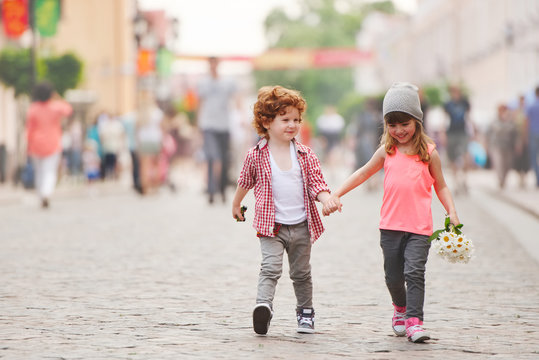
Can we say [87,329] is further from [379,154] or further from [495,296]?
[495,296]

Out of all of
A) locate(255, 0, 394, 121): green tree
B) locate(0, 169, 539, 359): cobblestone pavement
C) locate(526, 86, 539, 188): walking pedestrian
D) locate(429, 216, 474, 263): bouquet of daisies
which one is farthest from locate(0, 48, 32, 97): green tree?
locate(255, 0, 394, 121): green tree

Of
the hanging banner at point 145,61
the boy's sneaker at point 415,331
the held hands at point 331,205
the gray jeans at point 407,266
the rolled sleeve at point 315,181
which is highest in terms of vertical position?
the hanging banner at point 145,61

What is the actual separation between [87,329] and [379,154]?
1666mm

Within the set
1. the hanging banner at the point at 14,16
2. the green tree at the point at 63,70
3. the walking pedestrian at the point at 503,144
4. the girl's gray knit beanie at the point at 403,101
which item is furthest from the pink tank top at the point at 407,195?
the green tree at the point at 63,70

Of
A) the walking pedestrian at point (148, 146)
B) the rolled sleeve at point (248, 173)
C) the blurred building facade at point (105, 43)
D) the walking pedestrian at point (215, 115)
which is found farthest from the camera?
the blurred building facade at point (105, 43)

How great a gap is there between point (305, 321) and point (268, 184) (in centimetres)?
70

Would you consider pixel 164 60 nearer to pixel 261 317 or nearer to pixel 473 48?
pixel 473 48

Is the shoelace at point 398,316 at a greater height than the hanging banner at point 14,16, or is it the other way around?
the hanging banner at point 14,16

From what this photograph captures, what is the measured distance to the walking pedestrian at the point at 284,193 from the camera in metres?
5.79

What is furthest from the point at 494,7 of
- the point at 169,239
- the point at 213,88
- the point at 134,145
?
the point at 169,239

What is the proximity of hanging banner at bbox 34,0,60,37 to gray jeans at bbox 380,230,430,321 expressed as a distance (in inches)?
805

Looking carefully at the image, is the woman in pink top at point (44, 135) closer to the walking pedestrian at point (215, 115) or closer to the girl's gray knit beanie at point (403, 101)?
the walking pedestrian at point (215, 115)

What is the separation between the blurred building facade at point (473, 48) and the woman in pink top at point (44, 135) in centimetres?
1606

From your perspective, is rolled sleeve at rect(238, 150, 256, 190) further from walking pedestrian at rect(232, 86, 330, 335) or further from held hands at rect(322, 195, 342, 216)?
held hands at rect(322, 195, 342, 216)
